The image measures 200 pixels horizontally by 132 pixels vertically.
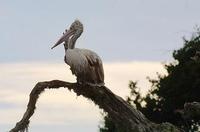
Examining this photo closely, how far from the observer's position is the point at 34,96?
76.7ft

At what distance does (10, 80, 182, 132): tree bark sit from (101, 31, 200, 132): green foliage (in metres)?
37.0

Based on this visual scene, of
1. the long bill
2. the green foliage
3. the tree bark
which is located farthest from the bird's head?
the green foliage

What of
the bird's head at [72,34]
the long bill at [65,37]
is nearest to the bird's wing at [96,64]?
the bird's head at [72,34]

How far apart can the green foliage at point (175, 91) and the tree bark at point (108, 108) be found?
1458 inches

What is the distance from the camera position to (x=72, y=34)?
2522 cm

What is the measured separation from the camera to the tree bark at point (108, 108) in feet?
74.5

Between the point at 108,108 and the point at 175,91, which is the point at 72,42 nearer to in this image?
the point at 108,108

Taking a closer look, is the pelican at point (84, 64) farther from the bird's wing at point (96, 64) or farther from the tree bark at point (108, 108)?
the tree bark at point (108, 108)

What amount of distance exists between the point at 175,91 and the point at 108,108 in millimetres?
40298

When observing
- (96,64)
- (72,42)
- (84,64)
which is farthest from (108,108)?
(72,42)

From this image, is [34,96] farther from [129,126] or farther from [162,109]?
[162,109]

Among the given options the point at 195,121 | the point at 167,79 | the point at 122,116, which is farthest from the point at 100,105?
the point at 167,79

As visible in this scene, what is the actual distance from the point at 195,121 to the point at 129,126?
A: 3854cm

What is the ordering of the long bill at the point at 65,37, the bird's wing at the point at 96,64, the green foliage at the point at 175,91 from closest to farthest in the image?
the bird's wing at the point at 96,64 → the long bill at the point at 65,37 → the green foliage at the point at 175,91
